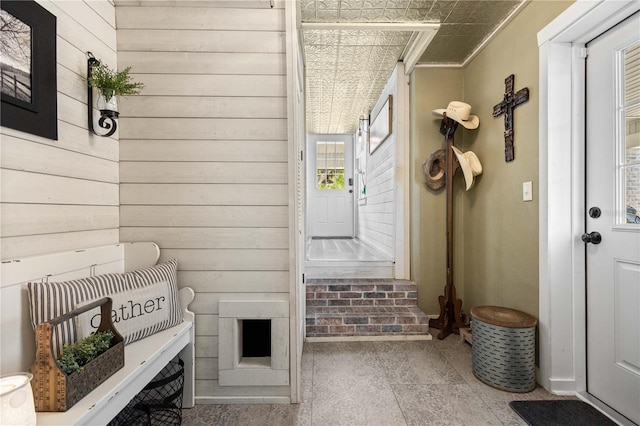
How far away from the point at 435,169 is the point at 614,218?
4.52 feet

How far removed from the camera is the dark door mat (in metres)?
1.52

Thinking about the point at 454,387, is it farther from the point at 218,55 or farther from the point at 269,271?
the point at 218,55

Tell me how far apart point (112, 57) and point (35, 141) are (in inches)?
29.3

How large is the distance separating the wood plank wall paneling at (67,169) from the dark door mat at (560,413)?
2377 millimetres

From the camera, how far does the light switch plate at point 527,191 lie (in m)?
1.94

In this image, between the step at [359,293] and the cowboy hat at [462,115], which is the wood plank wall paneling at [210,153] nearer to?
the step at [359,293]

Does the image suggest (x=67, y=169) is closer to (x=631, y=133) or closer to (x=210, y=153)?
(x=210, y=153)

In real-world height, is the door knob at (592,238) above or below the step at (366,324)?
above

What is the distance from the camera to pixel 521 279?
6.73 ft

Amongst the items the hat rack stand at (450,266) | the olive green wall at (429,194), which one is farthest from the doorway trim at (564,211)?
the olive green wall at (429,194)

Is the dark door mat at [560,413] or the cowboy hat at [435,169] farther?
the cowboy hat at [435,169]

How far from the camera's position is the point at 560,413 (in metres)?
1.60

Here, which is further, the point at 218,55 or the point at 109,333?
the point at 218,55

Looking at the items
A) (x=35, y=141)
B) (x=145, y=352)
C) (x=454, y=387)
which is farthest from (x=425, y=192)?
(x=35, y=141)
